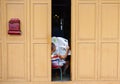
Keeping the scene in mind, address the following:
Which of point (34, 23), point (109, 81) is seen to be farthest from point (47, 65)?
point (109, 81)

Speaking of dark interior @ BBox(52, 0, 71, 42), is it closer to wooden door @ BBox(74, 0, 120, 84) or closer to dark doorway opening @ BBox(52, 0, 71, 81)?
dark doorway opening @ BBox(52, 0, 71, 81)

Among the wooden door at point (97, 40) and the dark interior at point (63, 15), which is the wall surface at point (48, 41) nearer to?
the wooden door at point (97, 40)

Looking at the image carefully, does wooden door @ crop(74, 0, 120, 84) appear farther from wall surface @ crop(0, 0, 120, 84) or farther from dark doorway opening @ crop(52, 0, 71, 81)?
dark doorway opening @ crop(52, 0, 71, 81)

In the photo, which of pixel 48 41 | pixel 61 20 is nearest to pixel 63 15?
pixel 61 20

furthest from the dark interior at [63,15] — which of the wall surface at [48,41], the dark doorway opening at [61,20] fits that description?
the wall surface at [48,41]

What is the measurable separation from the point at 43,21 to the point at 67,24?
919mm

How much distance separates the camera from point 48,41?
18.2 feet

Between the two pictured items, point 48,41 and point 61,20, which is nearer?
point 48,41

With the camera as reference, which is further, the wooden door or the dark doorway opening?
the dark doorway opening

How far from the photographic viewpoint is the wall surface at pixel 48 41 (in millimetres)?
5535

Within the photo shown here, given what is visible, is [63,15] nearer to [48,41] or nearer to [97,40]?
[48,41]

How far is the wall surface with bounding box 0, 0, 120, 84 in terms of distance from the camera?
218 inches

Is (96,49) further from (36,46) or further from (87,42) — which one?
(36,46)

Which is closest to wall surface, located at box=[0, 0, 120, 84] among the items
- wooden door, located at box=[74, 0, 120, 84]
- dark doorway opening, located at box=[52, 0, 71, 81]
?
wooden door, located at box=[74, 0, 120, 84]
